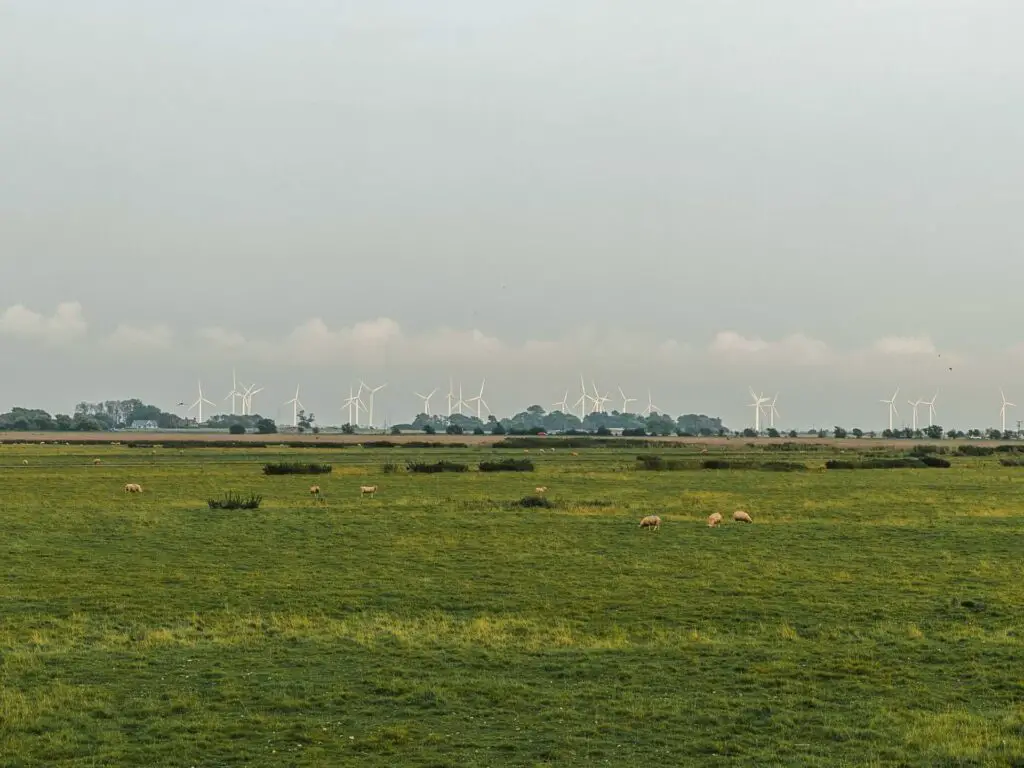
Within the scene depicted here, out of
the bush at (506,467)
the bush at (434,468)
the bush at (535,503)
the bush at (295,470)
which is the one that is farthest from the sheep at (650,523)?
the bush at (506,467)

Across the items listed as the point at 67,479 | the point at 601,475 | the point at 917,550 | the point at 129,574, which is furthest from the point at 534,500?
the point at 67,479

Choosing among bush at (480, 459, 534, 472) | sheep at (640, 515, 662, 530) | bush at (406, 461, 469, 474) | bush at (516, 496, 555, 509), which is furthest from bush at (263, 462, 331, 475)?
sheep at (640, 515, 662, 530)

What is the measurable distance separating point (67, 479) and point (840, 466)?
2664 inches

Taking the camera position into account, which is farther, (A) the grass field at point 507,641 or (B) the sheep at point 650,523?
(B) the sheep at point 650,523

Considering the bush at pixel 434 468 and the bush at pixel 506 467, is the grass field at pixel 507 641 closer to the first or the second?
the bush at pixel 434 468

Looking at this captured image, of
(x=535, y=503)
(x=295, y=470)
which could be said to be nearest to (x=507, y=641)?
(x=535, y=503)

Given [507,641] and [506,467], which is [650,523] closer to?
[507,641]

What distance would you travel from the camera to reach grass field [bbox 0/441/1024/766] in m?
14.2

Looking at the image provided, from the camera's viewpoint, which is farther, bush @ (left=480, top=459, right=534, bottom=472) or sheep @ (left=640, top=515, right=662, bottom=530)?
bush @ (left=480, top=459, right=534, bottom=472)

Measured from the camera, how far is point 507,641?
800 inches

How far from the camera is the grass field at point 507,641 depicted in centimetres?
1419

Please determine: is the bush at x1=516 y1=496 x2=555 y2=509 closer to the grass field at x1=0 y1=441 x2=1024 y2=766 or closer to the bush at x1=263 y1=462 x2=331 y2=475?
the grass field at x1=0 y1=441 x2=1024 y2=766

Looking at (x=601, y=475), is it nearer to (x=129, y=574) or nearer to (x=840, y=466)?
(x=840, y=466)

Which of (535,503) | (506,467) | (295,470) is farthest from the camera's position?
(506,467)
